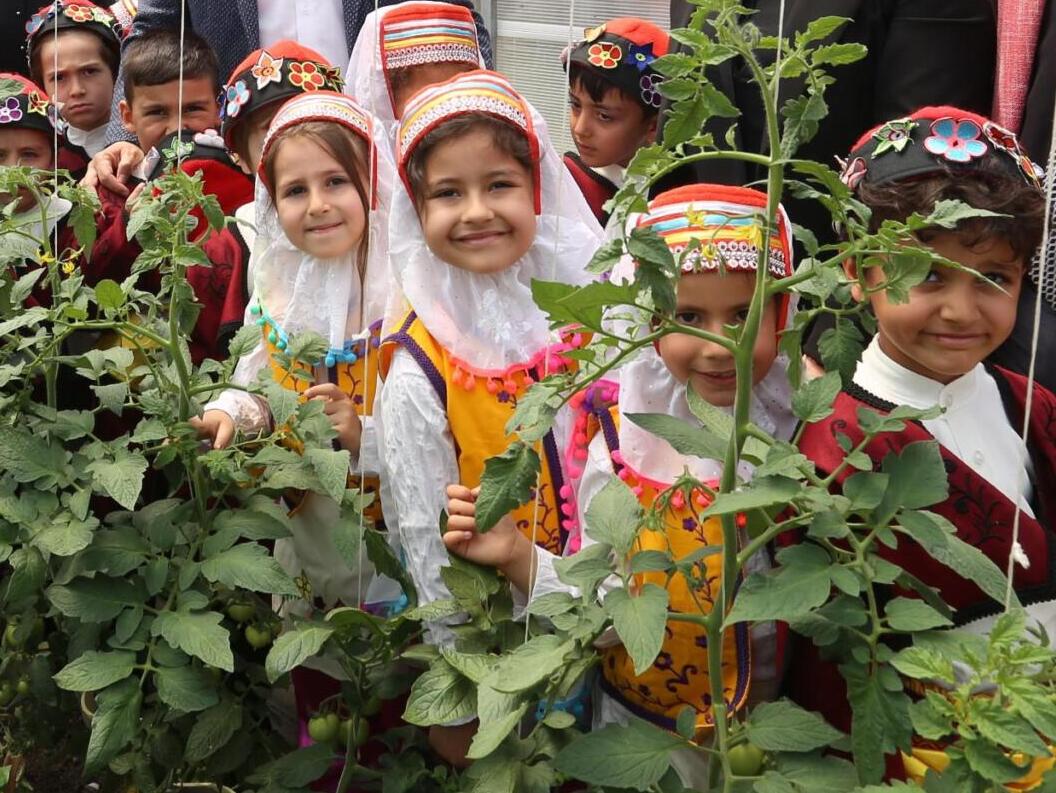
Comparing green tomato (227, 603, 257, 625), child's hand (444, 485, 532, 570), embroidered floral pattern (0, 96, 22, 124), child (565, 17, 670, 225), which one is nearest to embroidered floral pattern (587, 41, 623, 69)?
child (565, 17, 670, 225)

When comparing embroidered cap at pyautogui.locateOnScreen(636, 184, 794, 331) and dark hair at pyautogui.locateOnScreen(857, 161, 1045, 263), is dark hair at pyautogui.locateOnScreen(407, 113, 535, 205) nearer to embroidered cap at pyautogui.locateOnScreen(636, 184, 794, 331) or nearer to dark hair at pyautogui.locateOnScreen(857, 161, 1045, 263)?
embroidered cap at pyautogui.locateOnScreen(636, 184, 794, 331)

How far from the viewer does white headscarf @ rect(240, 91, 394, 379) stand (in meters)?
1.94

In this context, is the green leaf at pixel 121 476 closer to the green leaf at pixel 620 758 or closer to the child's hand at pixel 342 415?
the child's hand at pixel 342 415

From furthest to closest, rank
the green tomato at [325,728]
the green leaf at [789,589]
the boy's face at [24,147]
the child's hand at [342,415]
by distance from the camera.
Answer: the boy's face at [24,147]
the child's hand at [342,415]
the green tomato at [325,728]
the green leaf at [789,589]

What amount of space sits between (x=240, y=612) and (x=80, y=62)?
1.90 meters

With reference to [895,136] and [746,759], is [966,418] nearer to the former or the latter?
[895,136]

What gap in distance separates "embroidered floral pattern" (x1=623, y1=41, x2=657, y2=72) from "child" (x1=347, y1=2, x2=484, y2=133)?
0.43 m

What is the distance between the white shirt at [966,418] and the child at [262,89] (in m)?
A: 1.07

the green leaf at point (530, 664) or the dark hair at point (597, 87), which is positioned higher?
the dark hair at point (597, 87)

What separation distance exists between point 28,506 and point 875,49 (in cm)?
144

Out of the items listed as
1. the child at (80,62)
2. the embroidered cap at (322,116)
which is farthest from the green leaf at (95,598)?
the child at (80,62)

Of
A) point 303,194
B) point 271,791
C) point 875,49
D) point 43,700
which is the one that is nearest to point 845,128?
point 875,49

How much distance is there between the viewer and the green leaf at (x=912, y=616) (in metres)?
1.06

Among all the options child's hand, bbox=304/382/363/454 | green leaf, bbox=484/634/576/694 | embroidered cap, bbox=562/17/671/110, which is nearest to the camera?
green leaf, bbox=484/634/576/694
